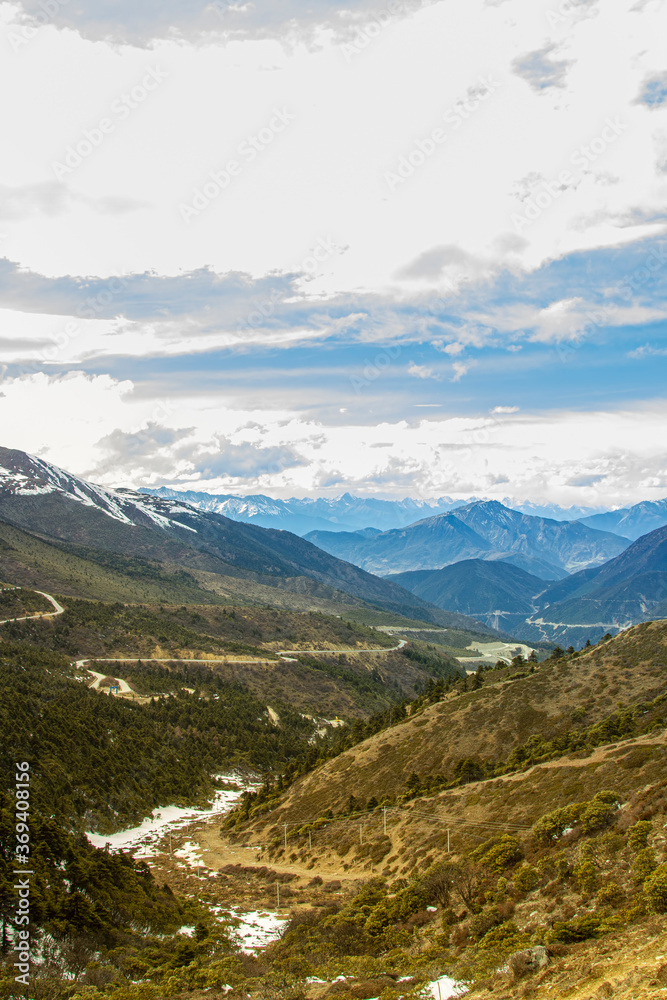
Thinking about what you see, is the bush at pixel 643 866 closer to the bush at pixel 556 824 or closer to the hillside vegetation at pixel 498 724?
the bush at pixel 556 824

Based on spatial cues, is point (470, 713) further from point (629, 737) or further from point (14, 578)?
point (14, 578)

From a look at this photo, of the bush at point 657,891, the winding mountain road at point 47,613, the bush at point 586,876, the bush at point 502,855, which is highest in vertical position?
the winding mountain road at point 47,613

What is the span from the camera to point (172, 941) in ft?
109

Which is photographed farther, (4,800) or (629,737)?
(629,737)

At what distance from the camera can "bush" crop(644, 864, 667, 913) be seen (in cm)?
2117

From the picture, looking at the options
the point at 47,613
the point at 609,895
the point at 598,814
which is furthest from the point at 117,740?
the point at 47,613

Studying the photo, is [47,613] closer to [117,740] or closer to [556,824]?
[117,740]

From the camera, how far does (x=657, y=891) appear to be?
21500 mm

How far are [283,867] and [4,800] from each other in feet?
85.3

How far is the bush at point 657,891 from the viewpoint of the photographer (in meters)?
21.2

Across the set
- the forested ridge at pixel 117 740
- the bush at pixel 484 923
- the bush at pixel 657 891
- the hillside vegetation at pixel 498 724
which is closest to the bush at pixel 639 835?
the bush at pixel 657 891

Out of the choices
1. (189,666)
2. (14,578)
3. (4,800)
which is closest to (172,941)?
(4,800)

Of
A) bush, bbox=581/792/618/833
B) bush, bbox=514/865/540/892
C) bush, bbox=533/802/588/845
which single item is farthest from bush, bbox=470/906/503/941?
bush, bbox=581/792/618/833

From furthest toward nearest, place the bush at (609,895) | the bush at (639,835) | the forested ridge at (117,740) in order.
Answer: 1. the forested ridge at (117,740)
2. the bush at (639,835)
3. the bush at (609,895)
